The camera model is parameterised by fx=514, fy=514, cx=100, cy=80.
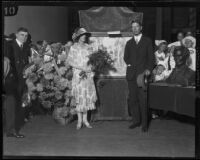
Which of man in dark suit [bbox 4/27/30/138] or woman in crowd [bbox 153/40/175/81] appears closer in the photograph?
man in dark suit [bbox 4/27/30/138]

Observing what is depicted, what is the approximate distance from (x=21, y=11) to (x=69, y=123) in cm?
234

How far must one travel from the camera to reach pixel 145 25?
9719 millimetres

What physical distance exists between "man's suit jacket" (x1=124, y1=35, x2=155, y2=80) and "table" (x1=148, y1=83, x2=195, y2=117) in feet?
1.94

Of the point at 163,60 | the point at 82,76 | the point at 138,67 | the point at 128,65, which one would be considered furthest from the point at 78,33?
the point at 163,60

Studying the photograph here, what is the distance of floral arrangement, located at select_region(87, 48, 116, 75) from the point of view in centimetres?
966

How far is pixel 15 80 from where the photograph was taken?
28.9ft

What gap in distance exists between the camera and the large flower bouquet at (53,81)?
9711 millimetres

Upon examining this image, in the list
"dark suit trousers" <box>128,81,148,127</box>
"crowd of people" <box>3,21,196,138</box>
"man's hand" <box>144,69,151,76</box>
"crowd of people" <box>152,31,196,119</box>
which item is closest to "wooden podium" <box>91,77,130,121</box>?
"crowd of people" <box>3,21,196,138</box>

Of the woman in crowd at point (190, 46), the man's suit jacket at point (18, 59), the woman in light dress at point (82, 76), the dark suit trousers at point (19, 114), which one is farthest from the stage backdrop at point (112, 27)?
the dark suit trousers at point (19, 114)

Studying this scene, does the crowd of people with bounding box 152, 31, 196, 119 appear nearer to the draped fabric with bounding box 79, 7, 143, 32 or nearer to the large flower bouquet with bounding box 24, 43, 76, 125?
the draped fabric with bounding box 79, 7, 143, 32

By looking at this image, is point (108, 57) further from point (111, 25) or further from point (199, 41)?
point (199, 41)

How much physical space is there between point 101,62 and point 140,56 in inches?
34.6

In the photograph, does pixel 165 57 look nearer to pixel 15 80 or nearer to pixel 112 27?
pixel 112 27

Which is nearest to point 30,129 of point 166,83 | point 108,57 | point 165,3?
point 108,57
